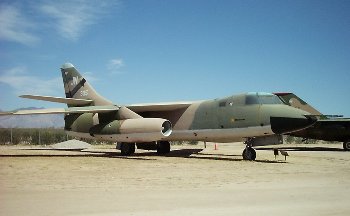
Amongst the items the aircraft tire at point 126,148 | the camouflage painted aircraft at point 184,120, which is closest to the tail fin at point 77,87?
the camouflage painted aircraft at point 184,120

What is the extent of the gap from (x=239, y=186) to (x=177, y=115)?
12107 millimetres

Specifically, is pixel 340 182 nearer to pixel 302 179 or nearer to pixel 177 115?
pixel 302 179

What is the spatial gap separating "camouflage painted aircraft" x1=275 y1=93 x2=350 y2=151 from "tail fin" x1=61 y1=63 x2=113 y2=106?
13046mm

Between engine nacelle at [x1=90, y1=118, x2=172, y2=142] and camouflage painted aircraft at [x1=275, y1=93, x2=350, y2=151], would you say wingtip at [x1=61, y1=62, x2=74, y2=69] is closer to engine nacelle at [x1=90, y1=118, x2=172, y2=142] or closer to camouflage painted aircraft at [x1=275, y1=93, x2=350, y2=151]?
engine nacelle at [x1=90, y1=118, x2=172, y2=142]

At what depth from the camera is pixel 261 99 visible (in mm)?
16641

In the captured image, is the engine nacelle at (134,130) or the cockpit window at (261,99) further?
the engine nacelle at (134,130)

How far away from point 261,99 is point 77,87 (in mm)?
13152

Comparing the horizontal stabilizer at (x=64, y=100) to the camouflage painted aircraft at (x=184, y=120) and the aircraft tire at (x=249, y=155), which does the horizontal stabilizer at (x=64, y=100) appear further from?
the aircraft tire at (x=249, y=155)

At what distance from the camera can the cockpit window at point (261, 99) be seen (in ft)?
54.0

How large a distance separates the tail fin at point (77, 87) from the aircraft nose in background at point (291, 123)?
11.5m

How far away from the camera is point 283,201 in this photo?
647 centimetres

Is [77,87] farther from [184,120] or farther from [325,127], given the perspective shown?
[325,127]

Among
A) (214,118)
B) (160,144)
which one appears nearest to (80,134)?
(160,144)

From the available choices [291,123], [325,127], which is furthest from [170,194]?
[325,127]
